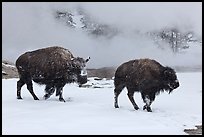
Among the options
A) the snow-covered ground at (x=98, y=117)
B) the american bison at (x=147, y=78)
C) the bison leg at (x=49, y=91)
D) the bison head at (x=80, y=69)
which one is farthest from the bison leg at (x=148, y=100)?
the bison leg at (x=49, y=91)

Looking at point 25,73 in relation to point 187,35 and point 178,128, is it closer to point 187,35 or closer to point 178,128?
point 178,128

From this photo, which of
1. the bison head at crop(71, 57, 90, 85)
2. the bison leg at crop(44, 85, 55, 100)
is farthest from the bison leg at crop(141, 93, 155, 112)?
the bison leg at crop(44, 85, 55, 100)

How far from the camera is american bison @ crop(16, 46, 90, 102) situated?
40.5ft

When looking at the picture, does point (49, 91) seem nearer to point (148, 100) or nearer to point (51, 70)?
point (51, 70)

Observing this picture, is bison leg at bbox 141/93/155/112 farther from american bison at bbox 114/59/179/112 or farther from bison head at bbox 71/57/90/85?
bison head at bbox 71/57/90/85

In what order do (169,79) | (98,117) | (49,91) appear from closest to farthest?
1. (98,117)
2. (169,79)
3. (49,91)

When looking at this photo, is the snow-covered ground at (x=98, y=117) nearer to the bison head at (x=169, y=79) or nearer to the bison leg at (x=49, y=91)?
the bison leg at (x=49, y=91)

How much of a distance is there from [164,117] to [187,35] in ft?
356

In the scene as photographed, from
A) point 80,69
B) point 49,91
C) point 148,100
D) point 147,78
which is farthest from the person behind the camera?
point 49,91

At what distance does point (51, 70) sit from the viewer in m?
12.4

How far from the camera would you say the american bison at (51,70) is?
1234 cm

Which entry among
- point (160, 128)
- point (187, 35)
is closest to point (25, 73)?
point (160, 128)

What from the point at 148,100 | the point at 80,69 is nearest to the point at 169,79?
the point at 148,100

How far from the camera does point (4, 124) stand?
24.9 ft
